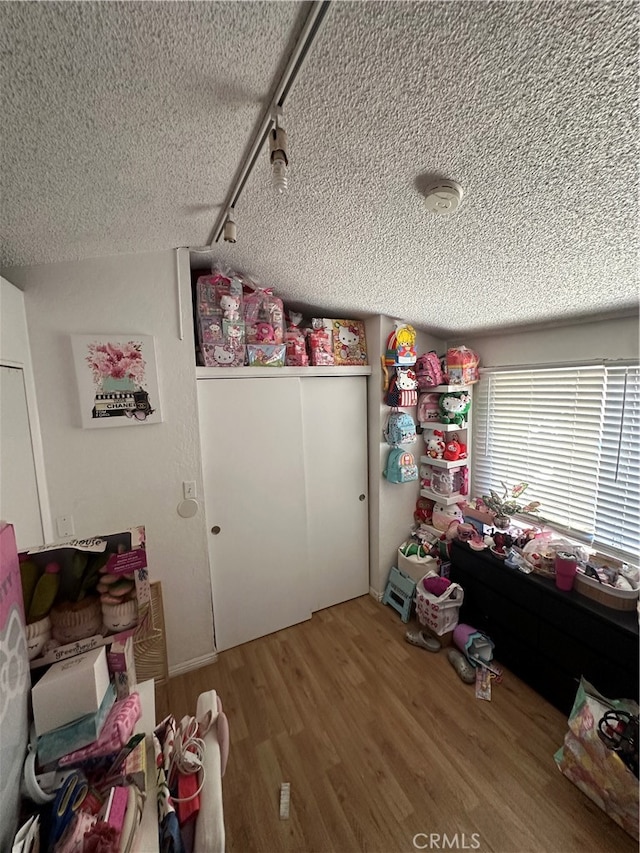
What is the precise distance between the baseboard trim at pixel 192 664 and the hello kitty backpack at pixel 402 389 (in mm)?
2065

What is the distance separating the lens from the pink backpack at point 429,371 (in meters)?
2.36

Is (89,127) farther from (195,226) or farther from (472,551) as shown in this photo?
(472,551)

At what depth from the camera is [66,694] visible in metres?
0.71

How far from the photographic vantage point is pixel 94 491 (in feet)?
5.25

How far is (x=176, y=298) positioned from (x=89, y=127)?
0.97 metres

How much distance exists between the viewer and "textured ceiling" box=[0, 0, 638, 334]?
583 millimetres

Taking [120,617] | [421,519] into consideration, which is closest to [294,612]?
[421,519]

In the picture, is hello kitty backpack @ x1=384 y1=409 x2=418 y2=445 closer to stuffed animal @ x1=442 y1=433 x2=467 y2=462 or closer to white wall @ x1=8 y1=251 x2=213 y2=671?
stuffed animal @ x1=442 y1=433 x2=467 y2=462

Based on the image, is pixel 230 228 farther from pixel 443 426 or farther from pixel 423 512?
pixel 423 512

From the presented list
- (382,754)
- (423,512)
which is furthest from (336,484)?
(382,754)

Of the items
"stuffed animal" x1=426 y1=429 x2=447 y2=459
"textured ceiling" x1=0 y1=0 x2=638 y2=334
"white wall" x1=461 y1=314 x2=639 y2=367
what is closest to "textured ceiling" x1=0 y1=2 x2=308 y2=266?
"textured ceiling" x1=0 y1=0 x2=638 y2=334

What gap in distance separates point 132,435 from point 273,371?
0.88 meters

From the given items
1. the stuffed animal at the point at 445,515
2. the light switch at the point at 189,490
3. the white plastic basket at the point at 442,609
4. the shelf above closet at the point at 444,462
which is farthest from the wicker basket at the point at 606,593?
the light switch at the point at 189,490
